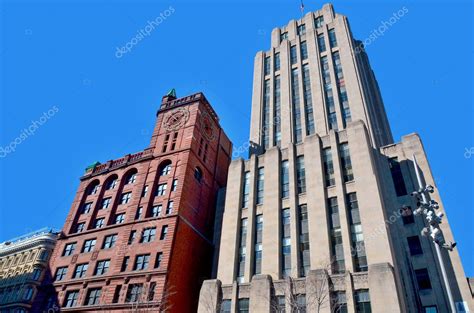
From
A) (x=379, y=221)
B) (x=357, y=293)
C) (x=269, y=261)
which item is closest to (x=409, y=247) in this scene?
(x=379, y=221)

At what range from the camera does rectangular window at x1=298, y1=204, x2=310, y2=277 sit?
3538 cm

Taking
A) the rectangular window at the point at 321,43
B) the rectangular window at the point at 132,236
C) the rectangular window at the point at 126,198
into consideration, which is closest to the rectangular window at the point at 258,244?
the rectangular window at the point at 132,236

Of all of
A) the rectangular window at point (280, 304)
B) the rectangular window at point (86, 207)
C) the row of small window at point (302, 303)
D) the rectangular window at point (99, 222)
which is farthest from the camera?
the rectangular window at point (86, 207)

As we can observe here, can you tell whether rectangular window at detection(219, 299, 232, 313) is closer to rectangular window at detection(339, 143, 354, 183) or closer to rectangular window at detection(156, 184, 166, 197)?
rectangular window at detection(156, 184, 166, 197)

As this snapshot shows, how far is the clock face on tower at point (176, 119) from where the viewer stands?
5328cm

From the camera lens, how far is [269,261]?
3700cm

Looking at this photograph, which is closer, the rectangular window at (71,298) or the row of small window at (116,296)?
the row of small window at (116,296)

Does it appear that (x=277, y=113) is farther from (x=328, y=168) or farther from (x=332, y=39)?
(x=328, y=168)

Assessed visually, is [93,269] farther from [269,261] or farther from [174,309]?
[269,261]

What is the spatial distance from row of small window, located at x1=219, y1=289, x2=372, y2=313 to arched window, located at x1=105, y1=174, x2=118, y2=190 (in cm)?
2787

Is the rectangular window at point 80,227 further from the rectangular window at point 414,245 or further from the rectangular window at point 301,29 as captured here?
the rectangular window at point 301,29


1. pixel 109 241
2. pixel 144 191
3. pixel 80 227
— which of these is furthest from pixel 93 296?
pixel 144 191

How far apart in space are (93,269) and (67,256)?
21.3 ft

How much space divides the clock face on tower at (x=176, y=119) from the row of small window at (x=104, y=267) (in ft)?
68.2
